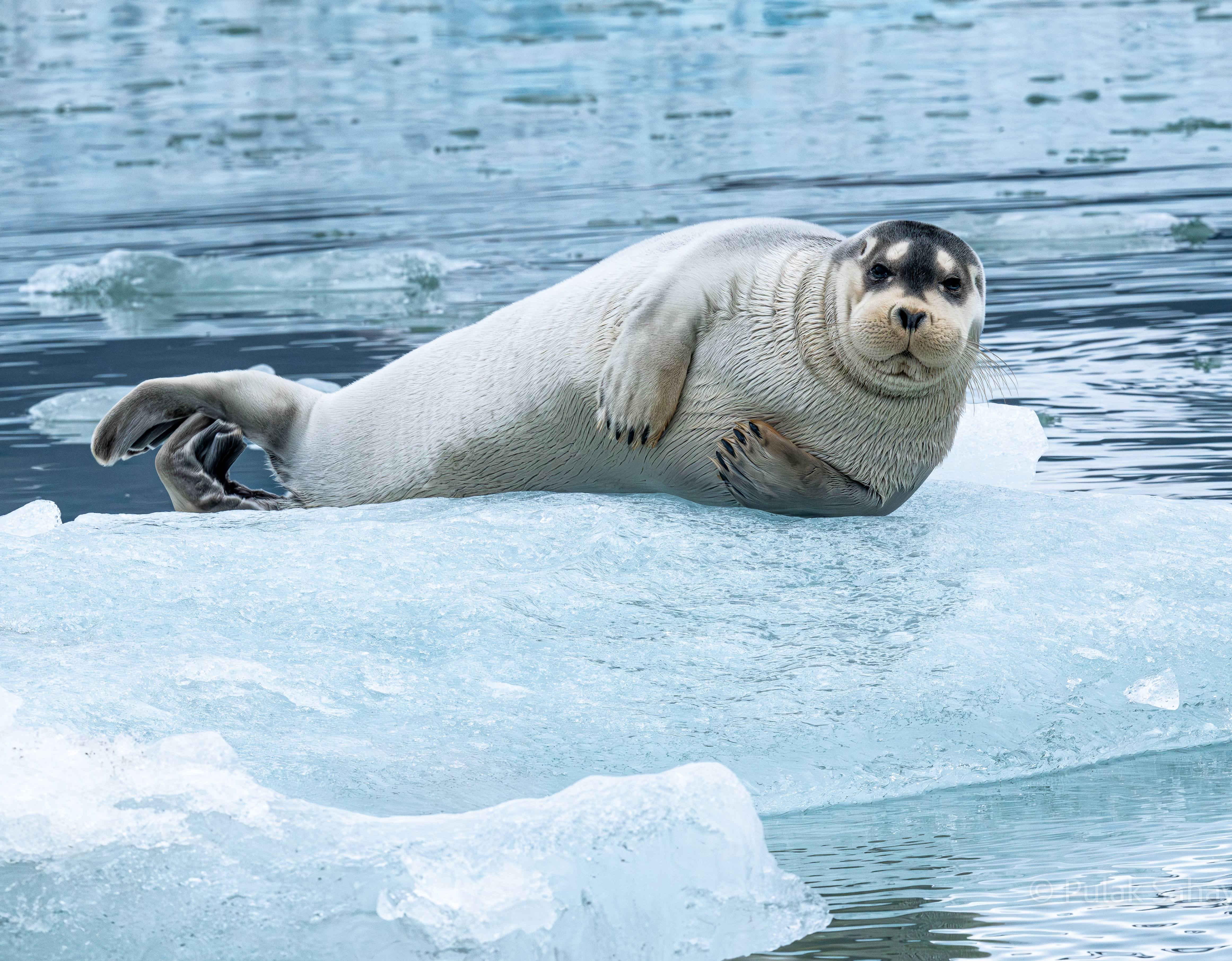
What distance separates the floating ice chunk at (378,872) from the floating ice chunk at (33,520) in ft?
5.41

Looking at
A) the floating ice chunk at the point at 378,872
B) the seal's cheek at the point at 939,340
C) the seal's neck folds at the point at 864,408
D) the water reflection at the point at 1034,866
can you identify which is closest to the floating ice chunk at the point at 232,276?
the seal's neck folds at the point at 864,408

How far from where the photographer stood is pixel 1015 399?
21.1 feet

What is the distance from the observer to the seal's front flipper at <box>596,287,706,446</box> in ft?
13.1

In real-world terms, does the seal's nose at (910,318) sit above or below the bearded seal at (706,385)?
above

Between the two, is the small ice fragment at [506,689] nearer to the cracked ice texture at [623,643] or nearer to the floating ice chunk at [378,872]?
the cracked ice texture at [623,643]

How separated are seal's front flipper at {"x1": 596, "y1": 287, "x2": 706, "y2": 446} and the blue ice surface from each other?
19 centimetres

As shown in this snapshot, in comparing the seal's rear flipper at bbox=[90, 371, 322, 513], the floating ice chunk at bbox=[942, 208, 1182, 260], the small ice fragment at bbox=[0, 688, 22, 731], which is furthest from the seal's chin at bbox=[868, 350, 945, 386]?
the floating ice chunk at bbox=[942, 208, 1182, 260]

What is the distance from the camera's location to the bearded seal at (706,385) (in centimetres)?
388

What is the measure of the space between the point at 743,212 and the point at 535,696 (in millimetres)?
8453

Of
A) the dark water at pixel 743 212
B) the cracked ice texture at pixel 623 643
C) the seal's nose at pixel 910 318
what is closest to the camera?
the dark water at pixel 743 212

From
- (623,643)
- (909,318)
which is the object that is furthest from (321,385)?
(623,643)

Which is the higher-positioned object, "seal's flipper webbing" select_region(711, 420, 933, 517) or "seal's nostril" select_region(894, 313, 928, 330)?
"seal's nostril" select_region(894, 313, 928, 330)

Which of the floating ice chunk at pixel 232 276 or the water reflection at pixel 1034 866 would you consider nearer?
the water reflection at pixel 1034 866

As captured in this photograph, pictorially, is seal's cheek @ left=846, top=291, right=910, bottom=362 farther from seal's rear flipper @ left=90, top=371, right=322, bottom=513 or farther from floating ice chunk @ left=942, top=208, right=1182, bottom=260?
floating ice chunk @ left=942, top=208, right=1182, bottom=260
